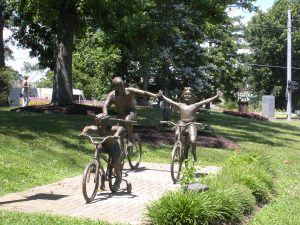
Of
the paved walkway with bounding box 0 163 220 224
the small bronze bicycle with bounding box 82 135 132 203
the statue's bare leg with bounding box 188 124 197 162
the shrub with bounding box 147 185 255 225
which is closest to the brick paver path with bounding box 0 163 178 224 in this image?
the paved walkway with bounding box 0 163 220 224

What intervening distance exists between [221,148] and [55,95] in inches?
349

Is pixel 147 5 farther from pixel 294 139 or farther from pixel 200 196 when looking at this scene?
pixel 200 196

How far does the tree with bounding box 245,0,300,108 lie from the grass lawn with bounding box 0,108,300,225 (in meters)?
46.5

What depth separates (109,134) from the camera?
921 cm

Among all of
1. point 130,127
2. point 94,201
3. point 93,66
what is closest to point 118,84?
point 130,127

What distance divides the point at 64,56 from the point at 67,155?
33.5 ft

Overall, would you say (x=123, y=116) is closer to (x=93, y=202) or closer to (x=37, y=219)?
(x=93, y=202)

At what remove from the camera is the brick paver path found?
7.74 metres

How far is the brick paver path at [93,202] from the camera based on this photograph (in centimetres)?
774

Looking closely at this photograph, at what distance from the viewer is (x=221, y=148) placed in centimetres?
1764

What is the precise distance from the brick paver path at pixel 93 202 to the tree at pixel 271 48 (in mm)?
58363

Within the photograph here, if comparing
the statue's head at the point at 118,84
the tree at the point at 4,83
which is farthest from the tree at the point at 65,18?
the statue's head at the point at 118,84

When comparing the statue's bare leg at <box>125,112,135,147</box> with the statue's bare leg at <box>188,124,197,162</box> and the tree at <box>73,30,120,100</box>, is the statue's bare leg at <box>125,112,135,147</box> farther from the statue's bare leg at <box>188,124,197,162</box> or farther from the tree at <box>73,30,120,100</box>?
the tree at <box>73,30,120,100</box>

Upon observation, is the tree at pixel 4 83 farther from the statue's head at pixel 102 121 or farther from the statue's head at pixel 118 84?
the statue's head at pixel 102 121
